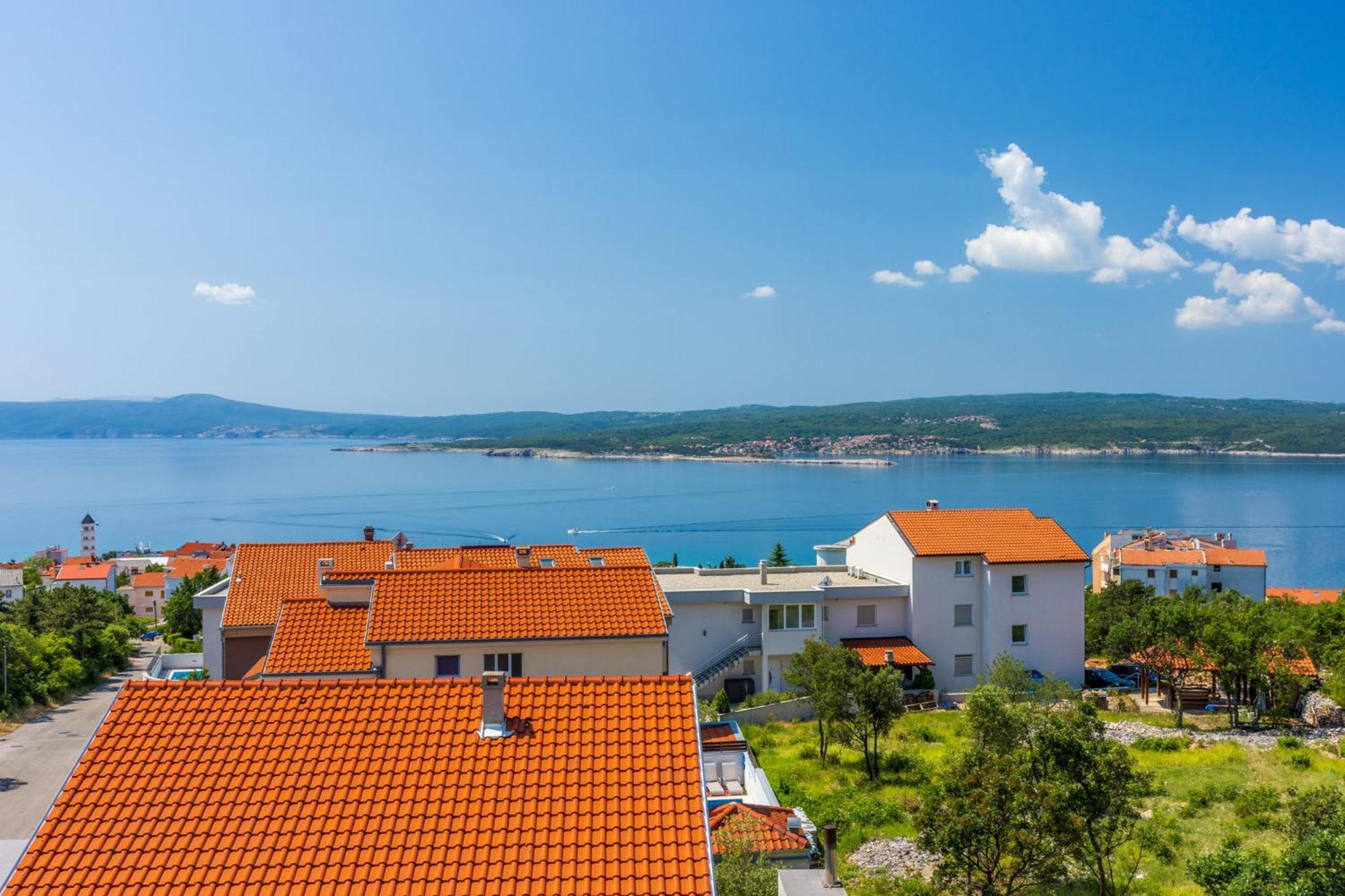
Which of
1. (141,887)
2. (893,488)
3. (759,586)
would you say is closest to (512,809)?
(141,887)

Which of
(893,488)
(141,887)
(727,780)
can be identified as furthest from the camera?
(893,488)

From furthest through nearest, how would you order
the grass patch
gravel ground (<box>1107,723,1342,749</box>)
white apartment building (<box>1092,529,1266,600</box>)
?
white apartment building (<box>1092,529,1266,600</box>) → gravel ground (<box>1107,723,1342,749</box>) → the grass patch

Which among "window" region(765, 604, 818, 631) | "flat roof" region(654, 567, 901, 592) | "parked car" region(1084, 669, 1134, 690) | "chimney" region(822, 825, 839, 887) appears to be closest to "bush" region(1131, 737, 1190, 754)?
"parked car" region(1084, 669, 1134, 690)

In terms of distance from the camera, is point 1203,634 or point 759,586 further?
point 759,586

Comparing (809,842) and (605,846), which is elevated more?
(605,846)

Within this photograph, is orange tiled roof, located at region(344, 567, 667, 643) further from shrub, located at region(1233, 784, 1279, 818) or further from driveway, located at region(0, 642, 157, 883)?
shrub, located at region(1233, 784, 1279, 818)

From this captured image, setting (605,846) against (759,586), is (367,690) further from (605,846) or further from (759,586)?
(759,586)

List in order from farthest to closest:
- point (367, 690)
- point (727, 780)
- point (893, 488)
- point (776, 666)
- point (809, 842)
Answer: point (893, 488), point (776, 666), point (727, 780), point (809, 842), point (367, 690)
